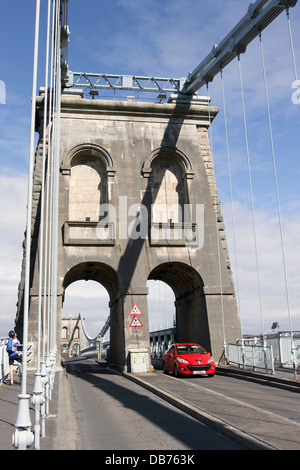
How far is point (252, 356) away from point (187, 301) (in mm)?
7039

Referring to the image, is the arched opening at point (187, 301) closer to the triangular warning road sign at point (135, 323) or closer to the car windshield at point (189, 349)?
the car windshield at point (189, 349)

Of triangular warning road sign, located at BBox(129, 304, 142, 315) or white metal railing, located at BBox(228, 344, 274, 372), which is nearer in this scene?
white metal railing, located at BBox(228, 344, 274, 372)

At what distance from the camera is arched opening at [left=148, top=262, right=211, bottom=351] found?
2165 centimetres

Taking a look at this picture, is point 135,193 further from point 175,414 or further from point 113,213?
point 175,414

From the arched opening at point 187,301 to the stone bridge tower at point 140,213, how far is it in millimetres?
53

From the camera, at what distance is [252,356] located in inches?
695

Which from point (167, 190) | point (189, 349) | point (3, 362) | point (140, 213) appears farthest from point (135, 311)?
point (167, 190)

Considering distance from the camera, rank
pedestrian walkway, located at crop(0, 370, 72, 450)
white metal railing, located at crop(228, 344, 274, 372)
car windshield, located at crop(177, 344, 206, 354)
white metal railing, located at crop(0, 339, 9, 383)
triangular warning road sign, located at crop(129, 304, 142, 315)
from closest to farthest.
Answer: pedestrian walkway, located at crop(0, 370, 72, 450), white metal railing, located at crop(0, 339, 9, 383), white metal railing, located at crop(228, 344, 274, 372), car windshield, located at crop(177, 344, 206, 354), triangular warning road sign, located at crop(129, 304, 142, 315)

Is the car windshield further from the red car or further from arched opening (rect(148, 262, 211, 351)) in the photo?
arched opening (rect(148, 262, 211, 351))

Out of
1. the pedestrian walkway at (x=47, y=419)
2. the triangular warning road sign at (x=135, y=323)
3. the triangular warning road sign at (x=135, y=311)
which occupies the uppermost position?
the triangular warning road sign at (x=135, y=311)

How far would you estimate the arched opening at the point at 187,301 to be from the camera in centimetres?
2165

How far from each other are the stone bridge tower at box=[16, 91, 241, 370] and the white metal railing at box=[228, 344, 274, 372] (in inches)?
51.1

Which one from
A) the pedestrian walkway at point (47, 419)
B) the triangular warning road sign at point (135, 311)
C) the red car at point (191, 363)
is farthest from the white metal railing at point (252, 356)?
the pedestrian walkway at point (47, 419)

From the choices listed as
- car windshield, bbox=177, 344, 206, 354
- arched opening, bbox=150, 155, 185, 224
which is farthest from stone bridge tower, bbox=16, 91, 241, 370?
car windshield, bbox=177, 344, 206, 354
